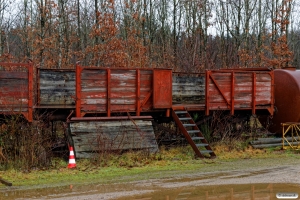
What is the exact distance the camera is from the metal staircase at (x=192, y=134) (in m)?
15.4

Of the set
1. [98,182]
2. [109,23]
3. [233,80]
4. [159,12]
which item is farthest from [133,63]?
[159,12]

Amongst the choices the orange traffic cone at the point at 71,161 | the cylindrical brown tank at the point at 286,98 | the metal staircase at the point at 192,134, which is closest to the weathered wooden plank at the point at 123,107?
the metal staircase at the point at 192,134

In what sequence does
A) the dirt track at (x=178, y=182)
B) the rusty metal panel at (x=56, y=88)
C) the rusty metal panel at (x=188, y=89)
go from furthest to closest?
the rusty metal panel at (x=188, y=89), the rusty metal panel at (x=56, y=88), the dirt track at (x=178, y=182)

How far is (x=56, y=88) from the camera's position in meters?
14.9

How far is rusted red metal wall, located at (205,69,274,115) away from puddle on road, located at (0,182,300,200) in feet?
23.9

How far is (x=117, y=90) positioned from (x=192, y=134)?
3.31 m

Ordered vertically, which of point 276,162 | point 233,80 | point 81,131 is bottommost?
point 276,162

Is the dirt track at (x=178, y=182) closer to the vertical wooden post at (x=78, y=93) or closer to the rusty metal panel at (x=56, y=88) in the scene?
the vertical wooden post at (x=78, y=93)

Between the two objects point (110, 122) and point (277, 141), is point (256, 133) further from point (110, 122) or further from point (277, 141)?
point (110, 122)

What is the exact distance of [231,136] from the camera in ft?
58.8

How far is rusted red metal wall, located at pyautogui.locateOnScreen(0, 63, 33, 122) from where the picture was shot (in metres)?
13.8

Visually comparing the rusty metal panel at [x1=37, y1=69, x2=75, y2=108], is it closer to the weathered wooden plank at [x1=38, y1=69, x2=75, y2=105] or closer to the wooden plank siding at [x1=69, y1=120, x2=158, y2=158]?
the weathered wooden plank at [x1=38, y1=69, x2=75, y2=105]

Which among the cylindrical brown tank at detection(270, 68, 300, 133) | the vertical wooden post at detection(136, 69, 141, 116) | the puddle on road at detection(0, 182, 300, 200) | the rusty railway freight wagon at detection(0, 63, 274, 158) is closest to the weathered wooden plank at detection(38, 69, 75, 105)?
the rusty railway freight wagon at detection(0, 63, 274, 158)

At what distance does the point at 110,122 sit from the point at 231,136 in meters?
5.46
